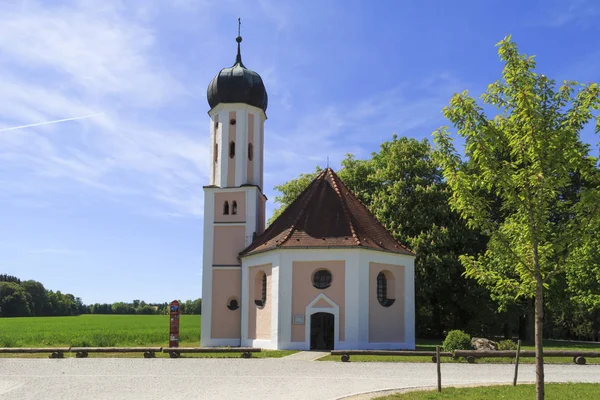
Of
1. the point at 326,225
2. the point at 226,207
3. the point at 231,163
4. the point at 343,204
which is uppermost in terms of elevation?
the point at 231,163

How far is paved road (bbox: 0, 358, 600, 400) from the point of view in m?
13.8

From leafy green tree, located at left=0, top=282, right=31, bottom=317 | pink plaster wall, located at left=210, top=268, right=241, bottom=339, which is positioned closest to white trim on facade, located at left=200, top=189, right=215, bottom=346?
pink plaster wall, located at left=210, top=268, right=241, bottom=339

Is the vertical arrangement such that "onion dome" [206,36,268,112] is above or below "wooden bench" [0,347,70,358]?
above

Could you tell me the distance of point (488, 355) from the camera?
70.6ft

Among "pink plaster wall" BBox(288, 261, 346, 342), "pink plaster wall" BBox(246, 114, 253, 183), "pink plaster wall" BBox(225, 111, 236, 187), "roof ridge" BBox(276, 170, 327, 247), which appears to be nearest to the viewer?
"pink plaster wall" BBox(288, 261, 346, 342)

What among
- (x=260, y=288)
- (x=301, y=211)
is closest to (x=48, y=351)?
(x=260, y=288)

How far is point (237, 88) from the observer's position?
34.8m

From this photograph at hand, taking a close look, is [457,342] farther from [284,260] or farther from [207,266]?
[207,266]

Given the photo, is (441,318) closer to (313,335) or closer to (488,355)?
(313,335)

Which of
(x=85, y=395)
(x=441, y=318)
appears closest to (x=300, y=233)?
(x=441, y=318)

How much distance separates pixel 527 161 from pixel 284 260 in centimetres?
1850

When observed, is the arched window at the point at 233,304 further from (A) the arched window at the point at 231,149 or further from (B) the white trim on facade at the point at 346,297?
(A) the arched window at the point at 231,149

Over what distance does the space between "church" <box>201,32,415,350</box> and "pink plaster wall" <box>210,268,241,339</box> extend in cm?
5

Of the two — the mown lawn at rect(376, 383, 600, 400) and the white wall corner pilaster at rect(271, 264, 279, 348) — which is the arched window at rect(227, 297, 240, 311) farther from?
the mown lawn at rect(376, 383, 600, 400)
